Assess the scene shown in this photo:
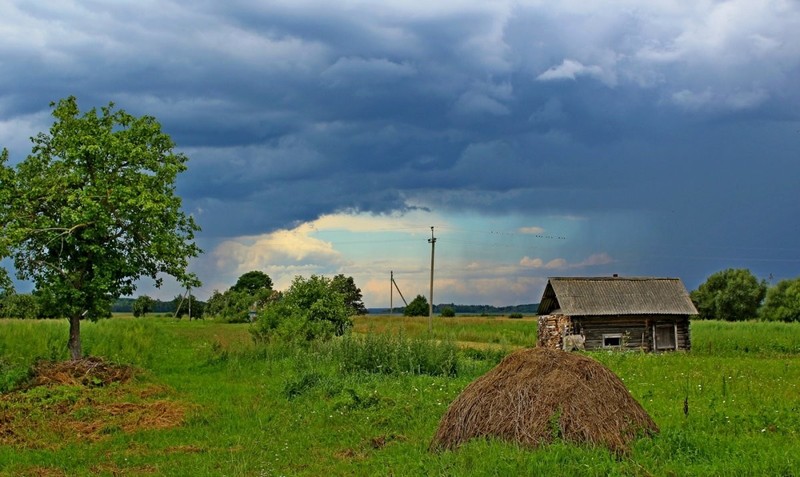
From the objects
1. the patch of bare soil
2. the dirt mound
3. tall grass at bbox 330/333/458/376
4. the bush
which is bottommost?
the patch of bare soil

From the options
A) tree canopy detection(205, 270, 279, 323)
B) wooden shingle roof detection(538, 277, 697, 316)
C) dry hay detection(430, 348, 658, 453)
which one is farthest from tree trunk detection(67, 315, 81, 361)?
tree canopy detection(205, 270, 279, 323)

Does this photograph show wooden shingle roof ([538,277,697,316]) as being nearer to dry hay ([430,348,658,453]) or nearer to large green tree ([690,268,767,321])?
dry hay ([430,348,658,453])

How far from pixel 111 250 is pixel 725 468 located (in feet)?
64.1

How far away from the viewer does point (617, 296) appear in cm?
4406

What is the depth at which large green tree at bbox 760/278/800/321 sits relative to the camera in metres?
86.1

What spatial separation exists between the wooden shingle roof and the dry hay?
106 feet

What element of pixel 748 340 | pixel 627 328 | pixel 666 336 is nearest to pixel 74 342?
pixel 627 328

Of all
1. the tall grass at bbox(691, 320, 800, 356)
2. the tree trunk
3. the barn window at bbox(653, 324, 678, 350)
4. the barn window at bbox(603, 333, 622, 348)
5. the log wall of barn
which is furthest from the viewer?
the tall grass at bbox(691, 320, 800, 356)

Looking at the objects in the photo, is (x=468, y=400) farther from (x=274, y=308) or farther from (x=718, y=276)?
(x=718, y=276)

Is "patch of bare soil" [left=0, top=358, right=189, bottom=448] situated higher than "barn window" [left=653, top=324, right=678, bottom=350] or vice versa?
"barn window" [left=653, top=324, right=678, bottom=350]

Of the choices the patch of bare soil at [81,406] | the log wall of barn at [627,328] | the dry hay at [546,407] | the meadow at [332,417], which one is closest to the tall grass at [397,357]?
the meadow at [332,417]

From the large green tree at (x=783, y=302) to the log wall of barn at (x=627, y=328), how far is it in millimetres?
51342

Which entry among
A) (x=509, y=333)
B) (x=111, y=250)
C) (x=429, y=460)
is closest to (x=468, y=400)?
(x=429, y=460)

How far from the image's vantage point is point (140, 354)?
2875 centimetres
